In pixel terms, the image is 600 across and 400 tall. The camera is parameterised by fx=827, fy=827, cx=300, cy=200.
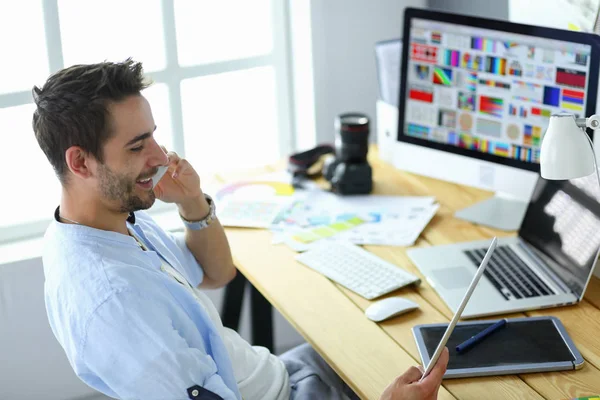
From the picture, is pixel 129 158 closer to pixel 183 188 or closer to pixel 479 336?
pixel 183 188

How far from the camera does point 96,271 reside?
140cm

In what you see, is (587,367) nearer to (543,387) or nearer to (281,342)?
(543,387)

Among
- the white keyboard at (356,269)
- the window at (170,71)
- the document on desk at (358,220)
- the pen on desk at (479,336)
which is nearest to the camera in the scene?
the pen on desk at (479,336)

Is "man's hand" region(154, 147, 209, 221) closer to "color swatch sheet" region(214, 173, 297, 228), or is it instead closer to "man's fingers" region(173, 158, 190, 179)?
"man's fingers" region(173, 158, 190, 179)

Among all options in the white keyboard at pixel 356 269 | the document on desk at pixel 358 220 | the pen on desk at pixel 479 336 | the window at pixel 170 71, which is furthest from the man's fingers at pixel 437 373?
the window at pixel 170 71

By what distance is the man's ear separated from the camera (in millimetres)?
1420

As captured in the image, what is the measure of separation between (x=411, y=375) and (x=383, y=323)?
0.90 feet

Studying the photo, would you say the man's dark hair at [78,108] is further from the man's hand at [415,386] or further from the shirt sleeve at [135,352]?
the man's hand at [415,386]

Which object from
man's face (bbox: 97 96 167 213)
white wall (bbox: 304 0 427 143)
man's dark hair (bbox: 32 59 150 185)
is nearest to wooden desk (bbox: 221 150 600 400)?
man's face (bbox: 97 96 167 213)

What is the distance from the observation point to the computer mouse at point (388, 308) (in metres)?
1.70

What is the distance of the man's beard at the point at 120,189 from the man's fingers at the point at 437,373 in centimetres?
60

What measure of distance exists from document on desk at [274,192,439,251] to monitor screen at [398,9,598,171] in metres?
0.18

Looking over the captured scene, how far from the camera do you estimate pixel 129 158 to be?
4.85 ft

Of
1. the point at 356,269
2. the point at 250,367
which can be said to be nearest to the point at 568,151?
the point at 356,269
